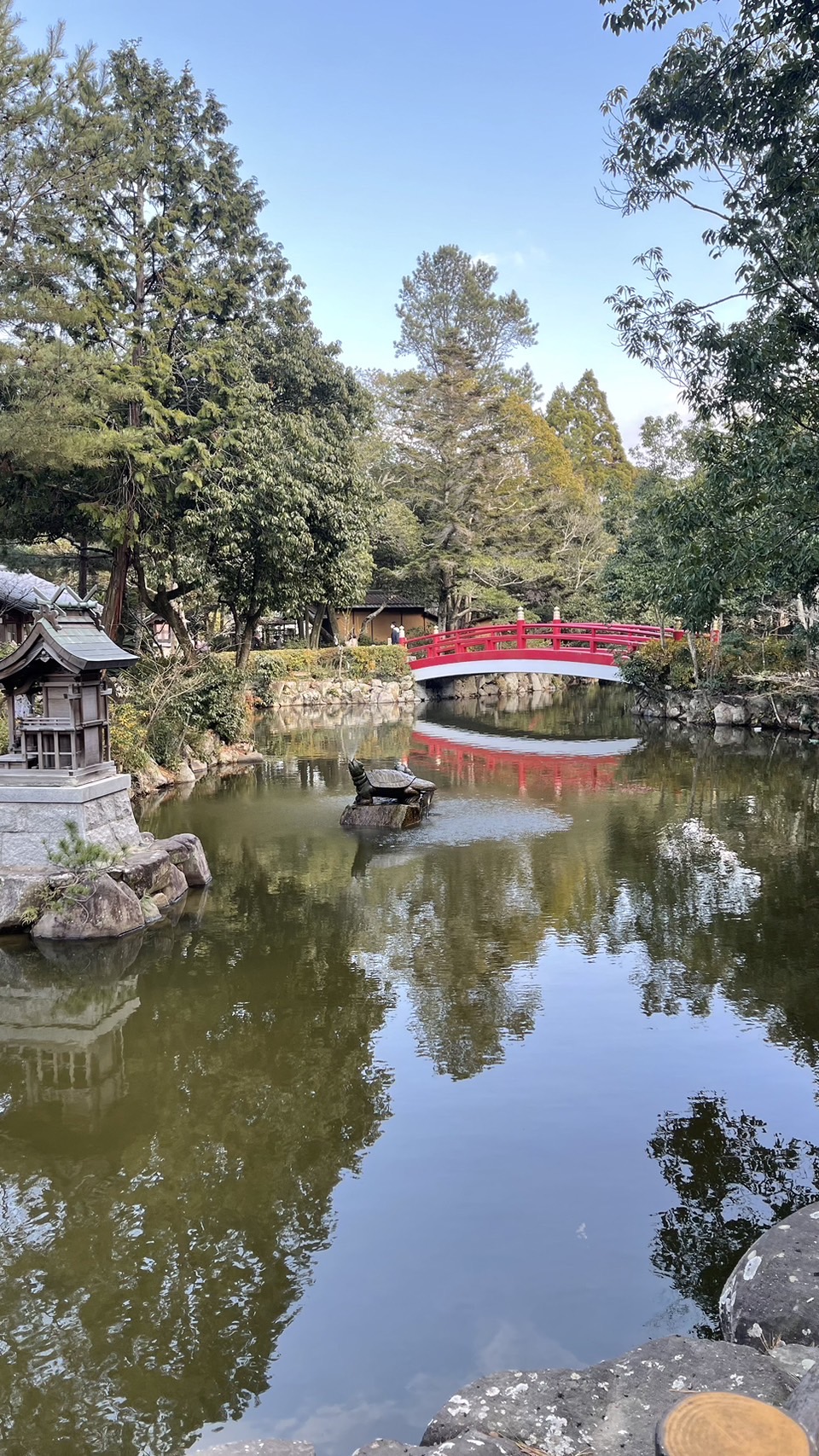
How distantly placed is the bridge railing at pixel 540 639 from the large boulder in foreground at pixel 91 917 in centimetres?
1838

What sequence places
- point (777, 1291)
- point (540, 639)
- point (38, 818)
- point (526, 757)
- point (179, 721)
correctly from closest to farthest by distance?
1. point (777, 1291)
2. point (38, 818)
3. point (179, 721)
4. point (526, 757)
5. point (540, 639)

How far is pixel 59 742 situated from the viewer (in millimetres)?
9617

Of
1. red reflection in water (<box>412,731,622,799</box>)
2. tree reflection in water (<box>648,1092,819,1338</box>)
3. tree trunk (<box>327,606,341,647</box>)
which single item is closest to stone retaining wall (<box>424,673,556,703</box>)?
tree trunk (<box>327,606,341,647</box>)

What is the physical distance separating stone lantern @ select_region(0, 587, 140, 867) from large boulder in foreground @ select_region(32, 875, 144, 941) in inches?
25.2

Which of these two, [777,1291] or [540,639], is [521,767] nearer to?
[540,639]

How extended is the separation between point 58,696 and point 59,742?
1.57ft

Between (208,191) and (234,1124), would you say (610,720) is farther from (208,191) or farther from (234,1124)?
(234,1124)

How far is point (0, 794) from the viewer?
9.27 m

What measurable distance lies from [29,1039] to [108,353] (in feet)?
42.6

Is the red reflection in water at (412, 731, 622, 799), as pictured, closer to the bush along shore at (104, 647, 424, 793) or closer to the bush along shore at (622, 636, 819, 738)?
the bush along shore at (104, 647, 424, 793)

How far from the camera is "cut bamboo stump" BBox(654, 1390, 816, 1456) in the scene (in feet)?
7.57

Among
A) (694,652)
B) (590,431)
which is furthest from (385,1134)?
(590,431)

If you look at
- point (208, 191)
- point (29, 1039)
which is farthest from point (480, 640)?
point (29, 1039)

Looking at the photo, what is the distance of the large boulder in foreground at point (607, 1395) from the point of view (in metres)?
2.87
